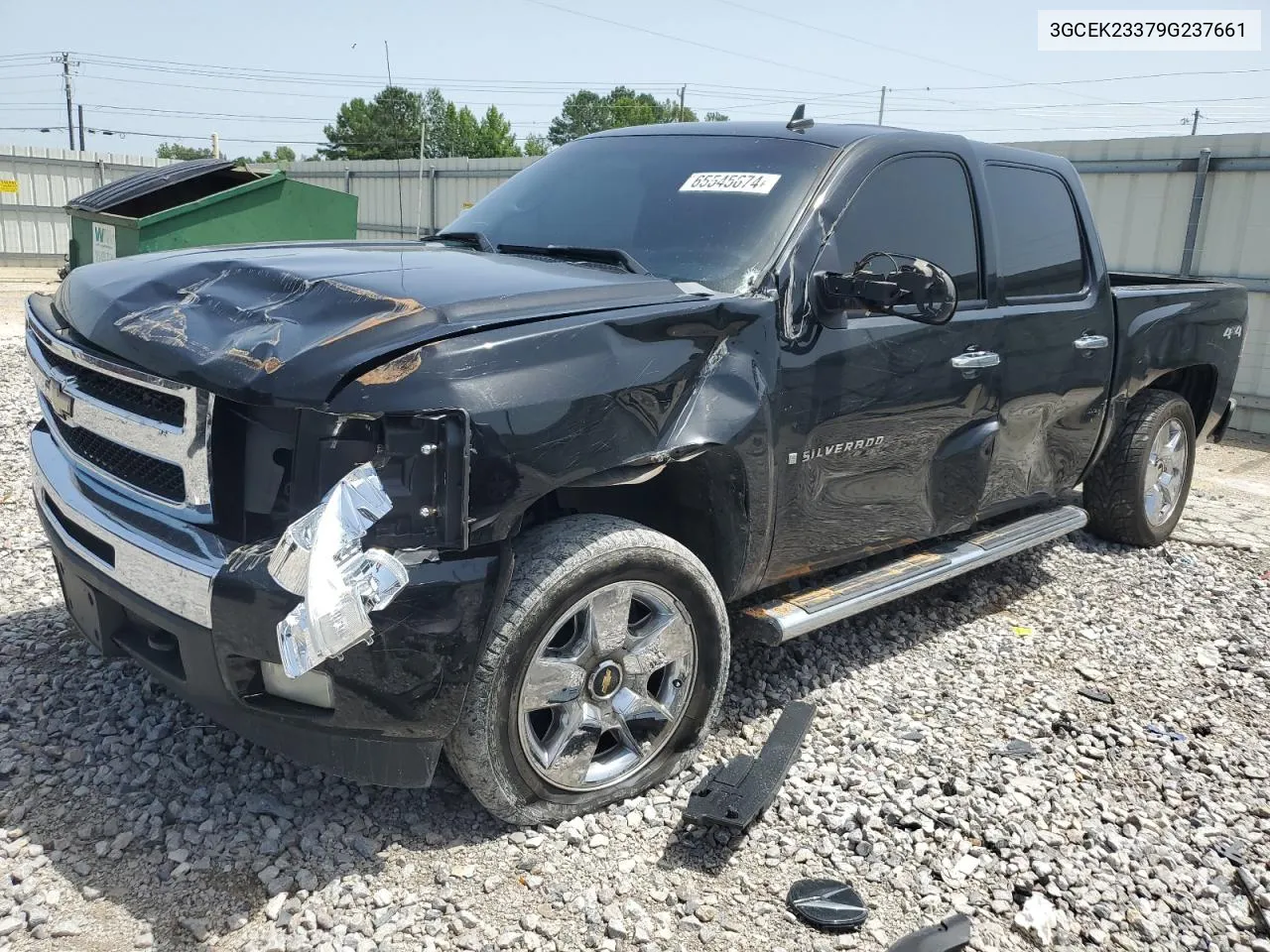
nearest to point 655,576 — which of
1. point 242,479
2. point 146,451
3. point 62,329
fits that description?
point 242,479

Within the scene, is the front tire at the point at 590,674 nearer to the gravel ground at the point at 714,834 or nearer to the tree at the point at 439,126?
the gravel ground at the point at 714,834

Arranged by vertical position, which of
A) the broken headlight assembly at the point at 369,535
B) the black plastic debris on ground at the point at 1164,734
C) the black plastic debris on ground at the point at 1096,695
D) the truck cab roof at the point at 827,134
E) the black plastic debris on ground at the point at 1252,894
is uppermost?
the truck cab roof at the point at 827,134

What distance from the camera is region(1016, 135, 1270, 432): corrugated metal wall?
9.71m

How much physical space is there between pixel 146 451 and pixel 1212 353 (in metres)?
5.34

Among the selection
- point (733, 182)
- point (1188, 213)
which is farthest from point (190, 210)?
point (1188, 213)

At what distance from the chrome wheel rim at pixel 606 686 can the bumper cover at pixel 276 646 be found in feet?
0.94

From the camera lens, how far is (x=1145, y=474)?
217 inches

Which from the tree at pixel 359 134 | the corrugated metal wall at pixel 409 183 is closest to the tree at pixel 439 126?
the tree at pixel 359 134

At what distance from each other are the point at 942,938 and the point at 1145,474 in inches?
147

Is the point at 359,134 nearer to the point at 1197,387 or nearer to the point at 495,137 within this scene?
the point at 495,137

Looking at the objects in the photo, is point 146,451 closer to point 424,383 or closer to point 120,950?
point 424,383

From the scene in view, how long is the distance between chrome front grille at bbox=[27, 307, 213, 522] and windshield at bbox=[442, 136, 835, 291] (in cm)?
148

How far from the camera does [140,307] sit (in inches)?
110

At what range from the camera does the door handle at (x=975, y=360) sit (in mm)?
3830
